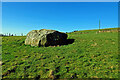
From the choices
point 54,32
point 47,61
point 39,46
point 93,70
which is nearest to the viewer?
point 93,70

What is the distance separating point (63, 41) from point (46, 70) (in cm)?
1286

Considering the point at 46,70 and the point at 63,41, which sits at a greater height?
the point at 63,41

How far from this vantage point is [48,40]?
20.6 m

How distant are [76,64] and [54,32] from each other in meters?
11.9

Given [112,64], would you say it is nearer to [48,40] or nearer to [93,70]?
[93,70]

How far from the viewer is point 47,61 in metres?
12.5

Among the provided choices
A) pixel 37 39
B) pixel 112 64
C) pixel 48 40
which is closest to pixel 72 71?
pixel 112 64

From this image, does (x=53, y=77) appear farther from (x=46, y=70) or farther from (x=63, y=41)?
(x=63, y=41)

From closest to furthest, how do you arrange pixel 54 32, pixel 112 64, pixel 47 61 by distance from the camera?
pixel 112 64
pixel 47 61
pixel 54 32

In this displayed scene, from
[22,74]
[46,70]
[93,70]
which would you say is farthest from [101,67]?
[22,74]

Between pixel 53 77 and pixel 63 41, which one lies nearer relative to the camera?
pixel 53 77

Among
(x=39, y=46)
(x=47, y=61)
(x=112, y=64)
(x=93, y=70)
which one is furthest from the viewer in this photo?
(x=39, y=46)

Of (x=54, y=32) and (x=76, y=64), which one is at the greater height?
(x=54, y=32)

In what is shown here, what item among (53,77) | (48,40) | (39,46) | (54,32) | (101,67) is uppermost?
(54,32)
